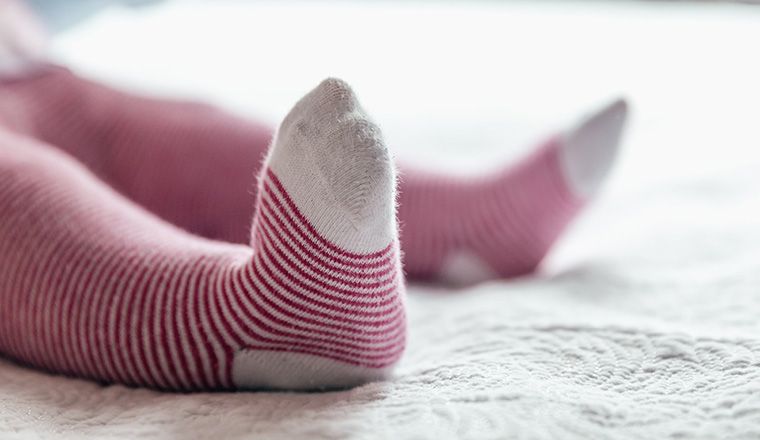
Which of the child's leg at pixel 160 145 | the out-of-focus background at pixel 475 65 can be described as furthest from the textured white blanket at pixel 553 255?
the child's leg at pixel 160 145

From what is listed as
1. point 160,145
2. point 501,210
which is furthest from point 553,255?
point 160,145

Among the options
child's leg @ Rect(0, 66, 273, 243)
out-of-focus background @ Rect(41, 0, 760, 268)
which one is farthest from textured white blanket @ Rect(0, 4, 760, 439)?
child's leg @ Rect(0, 66, 273, 243)

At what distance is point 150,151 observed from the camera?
67cm

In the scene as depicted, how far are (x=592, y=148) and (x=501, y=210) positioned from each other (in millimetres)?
80

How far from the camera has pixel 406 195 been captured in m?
0.65

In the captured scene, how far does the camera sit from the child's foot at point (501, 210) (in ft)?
2.12

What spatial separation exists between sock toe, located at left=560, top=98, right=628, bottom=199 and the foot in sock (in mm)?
233

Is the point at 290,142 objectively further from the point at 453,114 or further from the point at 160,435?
the point at 453,114

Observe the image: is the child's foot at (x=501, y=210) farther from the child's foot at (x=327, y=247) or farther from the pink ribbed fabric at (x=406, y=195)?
the child's foot at (x=327, y=247)

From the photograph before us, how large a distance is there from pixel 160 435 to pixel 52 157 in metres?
0.24

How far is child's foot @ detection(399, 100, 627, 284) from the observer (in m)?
0.65

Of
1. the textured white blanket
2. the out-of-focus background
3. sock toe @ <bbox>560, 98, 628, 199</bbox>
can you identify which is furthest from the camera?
the out-of-focus background

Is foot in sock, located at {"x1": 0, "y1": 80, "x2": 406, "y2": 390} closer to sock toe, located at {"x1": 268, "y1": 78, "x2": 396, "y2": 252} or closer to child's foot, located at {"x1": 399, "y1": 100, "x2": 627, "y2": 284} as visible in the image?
sock toe, located at {"x1": 268, "y1": 78, "x2": 396, "y2": 252}

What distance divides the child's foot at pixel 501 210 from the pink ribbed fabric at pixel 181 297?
17cm
